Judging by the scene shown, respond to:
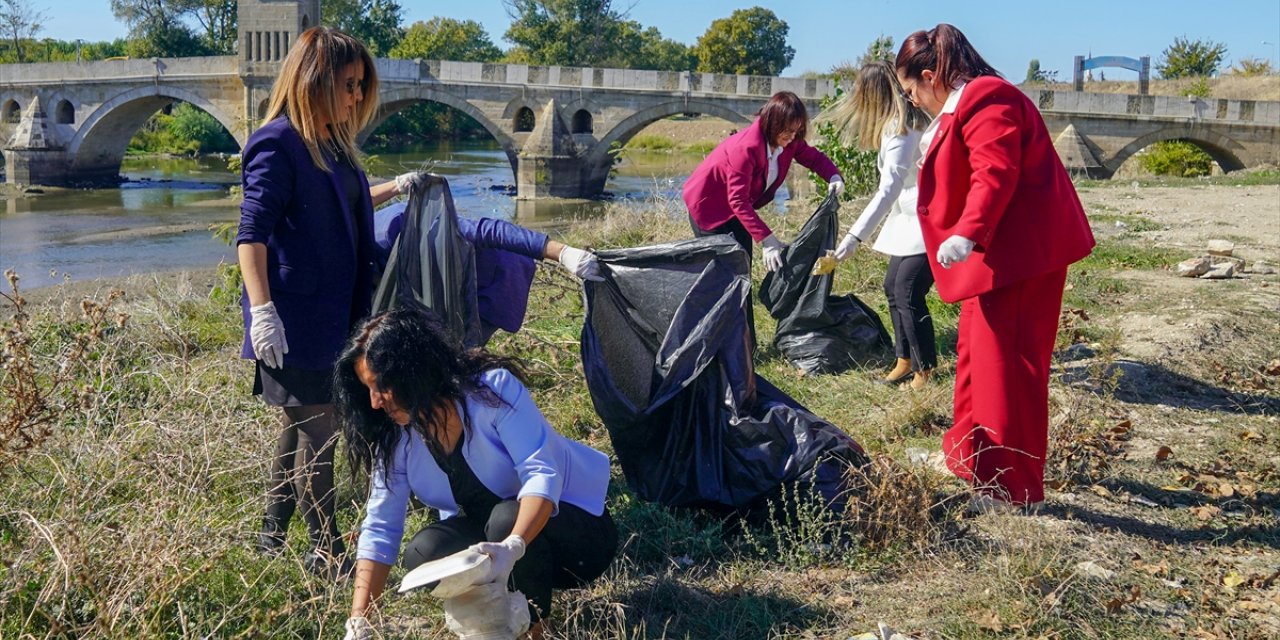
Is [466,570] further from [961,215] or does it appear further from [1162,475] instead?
[1162,475]

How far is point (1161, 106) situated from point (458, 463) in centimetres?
2674

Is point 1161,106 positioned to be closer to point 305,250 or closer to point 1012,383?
point 1012,383

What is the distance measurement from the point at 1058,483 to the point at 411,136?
44798mm

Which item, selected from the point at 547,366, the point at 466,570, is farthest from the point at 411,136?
the point at 466,570

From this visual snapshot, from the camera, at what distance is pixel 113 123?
3675cm

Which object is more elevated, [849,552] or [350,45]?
[350,45]

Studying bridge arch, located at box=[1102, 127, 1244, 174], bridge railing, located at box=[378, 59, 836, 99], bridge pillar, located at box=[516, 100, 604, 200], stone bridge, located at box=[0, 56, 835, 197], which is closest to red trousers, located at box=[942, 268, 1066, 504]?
stone bridge, located at box=[0, 56, 835, 197]

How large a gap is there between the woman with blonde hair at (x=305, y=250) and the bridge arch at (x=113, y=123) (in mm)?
32279

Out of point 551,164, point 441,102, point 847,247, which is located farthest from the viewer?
point 441,102

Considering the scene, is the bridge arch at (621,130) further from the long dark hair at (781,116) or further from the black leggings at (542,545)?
the black leggings at (542,545)

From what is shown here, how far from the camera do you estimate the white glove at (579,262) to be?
3.65 metres

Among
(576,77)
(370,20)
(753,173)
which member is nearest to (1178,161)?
(576,77)

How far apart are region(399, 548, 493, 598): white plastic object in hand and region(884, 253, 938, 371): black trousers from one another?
2.95 metres

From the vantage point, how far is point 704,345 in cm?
370
